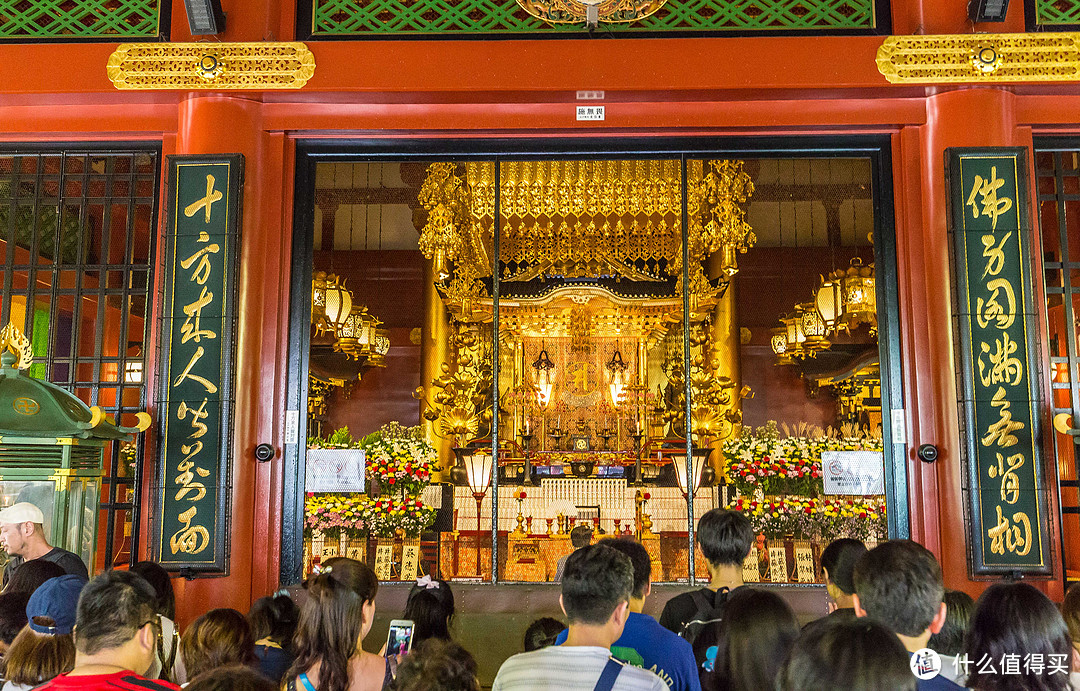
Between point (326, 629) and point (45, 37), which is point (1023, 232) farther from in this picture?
point (45, 37)

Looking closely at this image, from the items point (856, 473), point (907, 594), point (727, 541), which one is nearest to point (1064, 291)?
point (856, 473)

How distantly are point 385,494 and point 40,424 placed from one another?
2.36m

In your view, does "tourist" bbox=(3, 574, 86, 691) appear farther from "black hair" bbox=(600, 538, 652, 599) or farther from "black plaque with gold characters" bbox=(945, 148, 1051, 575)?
"black plaque with gold characters" bbox=(945, 148, 1051, 575)

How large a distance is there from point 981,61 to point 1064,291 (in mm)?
1342

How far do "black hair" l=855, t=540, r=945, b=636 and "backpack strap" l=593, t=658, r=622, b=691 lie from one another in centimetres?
60

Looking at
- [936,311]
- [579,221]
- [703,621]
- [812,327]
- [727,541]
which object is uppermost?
[579,221]

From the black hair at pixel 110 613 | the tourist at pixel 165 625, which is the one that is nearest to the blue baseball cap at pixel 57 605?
the tourist at pixel 165 625

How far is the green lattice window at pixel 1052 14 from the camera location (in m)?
4.81

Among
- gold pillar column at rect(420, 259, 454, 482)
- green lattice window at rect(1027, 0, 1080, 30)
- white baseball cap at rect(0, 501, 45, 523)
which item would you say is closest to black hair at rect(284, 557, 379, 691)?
white baseball cap at rect(0, 501, 45, 523)

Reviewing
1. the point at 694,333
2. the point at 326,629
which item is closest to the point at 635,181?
the point at 694,333

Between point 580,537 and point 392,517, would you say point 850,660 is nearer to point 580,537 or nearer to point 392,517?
point 392,517

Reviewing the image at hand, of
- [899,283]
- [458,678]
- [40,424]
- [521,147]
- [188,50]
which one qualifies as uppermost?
[188,50]

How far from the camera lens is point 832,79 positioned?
472 centimetres

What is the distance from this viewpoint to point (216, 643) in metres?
2.43
